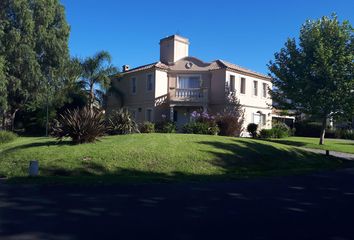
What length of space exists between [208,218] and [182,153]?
8.80 m

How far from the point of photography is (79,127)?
49.8 feet

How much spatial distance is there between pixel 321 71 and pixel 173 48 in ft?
47.5

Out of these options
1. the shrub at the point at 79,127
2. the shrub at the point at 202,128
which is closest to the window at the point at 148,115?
the shrub at the point at 202,128

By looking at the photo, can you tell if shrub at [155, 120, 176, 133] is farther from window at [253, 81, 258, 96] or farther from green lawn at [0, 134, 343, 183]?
window at [253, 81, 258, 96]

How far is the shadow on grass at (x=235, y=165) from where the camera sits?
1113 cm

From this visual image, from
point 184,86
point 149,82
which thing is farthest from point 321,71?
point 149,82

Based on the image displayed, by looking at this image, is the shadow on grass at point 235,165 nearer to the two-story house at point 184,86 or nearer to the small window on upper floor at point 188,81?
the two-story house at point 184,86

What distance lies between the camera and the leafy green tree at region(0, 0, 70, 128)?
30.0 meters

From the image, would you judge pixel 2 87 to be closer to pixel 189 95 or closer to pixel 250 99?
pixel 189 95

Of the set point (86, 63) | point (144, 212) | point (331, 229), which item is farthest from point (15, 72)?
point (331, 229)

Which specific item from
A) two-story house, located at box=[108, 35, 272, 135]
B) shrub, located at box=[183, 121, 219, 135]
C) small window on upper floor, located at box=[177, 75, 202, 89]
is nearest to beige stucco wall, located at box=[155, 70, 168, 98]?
two-story house, located at box=[108, 35, 272, 135]

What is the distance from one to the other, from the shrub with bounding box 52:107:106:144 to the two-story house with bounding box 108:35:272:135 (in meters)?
16.1

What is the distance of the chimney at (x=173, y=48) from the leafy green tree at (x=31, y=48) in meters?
8.94

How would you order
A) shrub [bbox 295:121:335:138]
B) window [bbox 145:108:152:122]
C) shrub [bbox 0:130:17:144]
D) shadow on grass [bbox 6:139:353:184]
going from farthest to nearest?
shrub [bbox 295:121:335:138], window [bbox 145:108:152:122], shrub [bbox 0:130:17:144], shadow on grass [bbox 6:139:353:184]
